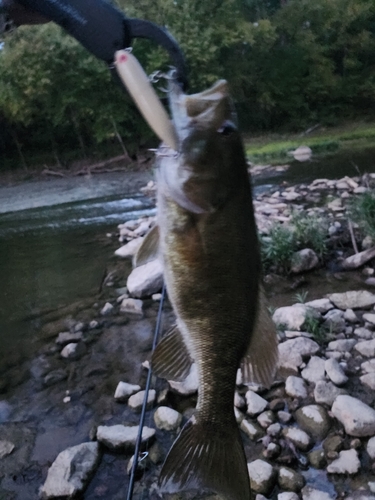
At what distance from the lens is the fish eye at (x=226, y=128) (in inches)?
57.7

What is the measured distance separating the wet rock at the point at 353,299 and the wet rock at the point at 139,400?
8.05 ft

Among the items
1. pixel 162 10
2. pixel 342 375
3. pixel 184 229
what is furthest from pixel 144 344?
pixel 162 10

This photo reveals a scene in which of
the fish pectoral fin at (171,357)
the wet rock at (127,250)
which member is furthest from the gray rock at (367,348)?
the wet rock at (127,250)

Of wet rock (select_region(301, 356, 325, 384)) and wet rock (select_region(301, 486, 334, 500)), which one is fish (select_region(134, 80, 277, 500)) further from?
wet rock (select_region(301, 356, 325, 384))

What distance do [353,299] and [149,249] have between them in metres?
4.29

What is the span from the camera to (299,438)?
137 inches

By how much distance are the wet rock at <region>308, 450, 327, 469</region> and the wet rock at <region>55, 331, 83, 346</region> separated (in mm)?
3096

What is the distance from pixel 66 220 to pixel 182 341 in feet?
36.2

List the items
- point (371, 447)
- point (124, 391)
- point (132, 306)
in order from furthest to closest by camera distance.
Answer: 1. point (132, 306)
2. point (124, 391)
3. point (371, 447)

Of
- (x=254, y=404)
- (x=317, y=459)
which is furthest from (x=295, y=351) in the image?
(x=317, y=459)

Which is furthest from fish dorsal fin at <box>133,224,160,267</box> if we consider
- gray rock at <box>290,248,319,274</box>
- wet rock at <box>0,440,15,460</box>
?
gray rock at <box>290,248,319,274</box>

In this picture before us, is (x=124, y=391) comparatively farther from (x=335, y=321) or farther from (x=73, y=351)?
(x=335, y=321)

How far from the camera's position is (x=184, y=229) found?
1.51 metres

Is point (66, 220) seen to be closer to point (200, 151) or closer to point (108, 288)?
point (108, 288)
